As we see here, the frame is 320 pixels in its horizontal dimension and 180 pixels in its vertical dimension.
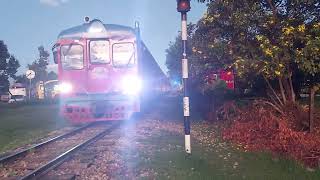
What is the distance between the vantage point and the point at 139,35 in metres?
18.8

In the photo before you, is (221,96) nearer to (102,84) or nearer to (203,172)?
(102,84)

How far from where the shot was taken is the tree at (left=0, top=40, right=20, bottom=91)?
233ft

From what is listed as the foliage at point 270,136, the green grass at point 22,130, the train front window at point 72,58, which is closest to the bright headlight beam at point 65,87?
the train front window at point 72,58

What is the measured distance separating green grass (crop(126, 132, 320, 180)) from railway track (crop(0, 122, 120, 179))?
181 cm

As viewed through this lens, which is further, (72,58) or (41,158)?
(72,58)

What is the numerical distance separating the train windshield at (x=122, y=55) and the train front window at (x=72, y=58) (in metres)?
1.36

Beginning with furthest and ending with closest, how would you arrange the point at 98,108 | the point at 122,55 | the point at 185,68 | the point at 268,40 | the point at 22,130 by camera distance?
the point at 22,130
the point at 122,55
the point at 98,108
the point at 268,40
the point at 185,68

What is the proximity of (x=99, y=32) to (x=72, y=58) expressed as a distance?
1.51m

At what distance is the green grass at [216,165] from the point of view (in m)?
8.47

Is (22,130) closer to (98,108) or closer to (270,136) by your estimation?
(98,108)

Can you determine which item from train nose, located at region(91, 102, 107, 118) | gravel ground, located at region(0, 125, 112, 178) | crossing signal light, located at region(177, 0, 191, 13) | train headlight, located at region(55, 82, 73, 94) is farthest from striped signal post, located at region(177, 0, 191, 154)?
train headlight, located at region(55, 82, 73, 94)

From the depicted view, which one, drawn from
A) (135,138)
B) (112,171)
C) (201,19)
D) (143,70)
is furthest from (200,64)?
(112,171)

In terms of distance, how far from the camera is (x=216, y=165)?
9.61 metres

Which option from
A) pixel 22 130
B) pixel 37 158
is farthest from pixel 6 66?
pixel 37 158
